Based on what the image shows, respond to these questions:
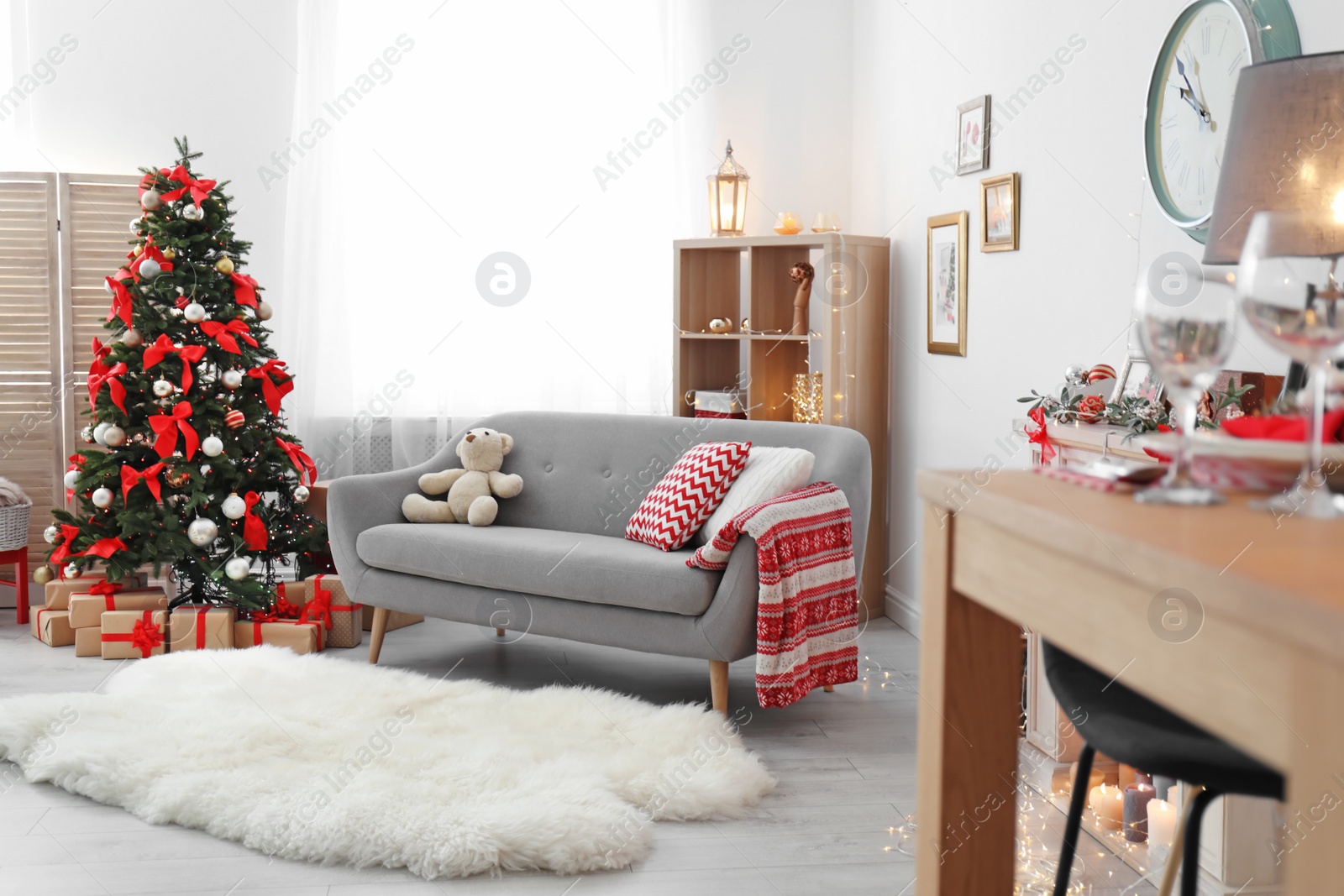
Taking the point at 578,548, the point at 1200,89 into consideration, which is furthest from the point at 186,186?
the point at 1200,89

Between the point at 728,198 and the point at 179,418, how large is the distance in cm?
240

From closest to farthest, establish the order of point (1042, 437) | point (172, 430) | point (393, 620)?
point (1042, 437), point (172, 430), point (393, 620)

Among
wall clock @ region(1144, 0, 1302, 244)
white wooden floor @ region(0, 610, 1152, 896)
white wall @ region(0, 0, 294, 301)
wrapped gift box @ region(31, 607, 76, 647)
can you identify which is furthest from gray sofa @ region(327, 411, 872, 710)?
white wall @ region(0, 0, 294, 301)

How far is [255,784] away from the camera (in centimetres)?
258

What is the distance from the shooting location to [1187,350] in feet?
3.23

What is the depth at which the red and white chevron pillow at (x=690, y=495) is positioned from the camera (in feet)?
11.2

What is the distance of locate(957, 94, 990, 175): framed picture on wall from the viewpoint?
3.71 metres

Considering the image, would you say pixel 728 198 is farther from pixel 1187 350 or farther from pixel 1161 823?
pixel 1187 350

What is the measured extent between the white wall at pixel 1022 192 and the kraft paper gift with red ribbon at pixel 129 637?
9.37 feet

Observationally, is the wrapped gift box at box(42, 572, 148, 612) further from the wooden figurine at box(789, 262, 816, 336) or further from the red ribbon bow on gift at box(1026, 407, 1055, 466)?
the red ribbon bow on gift at box(1026, 407, 1055, 466)

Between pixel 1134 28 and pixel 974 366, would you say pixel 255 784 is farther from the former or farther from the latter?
pixel 1134 28

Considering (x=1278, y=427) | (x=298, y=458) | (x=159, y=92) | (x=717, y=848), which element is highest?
(x=159, y=92)

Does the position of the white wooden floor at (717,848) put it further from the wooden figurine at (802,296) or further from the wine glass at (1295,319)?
the wooden figurine at (802,296)

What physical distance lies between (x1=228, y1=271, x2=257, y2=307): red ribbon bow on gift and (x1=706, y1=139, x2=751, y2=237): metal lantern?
1934mm
